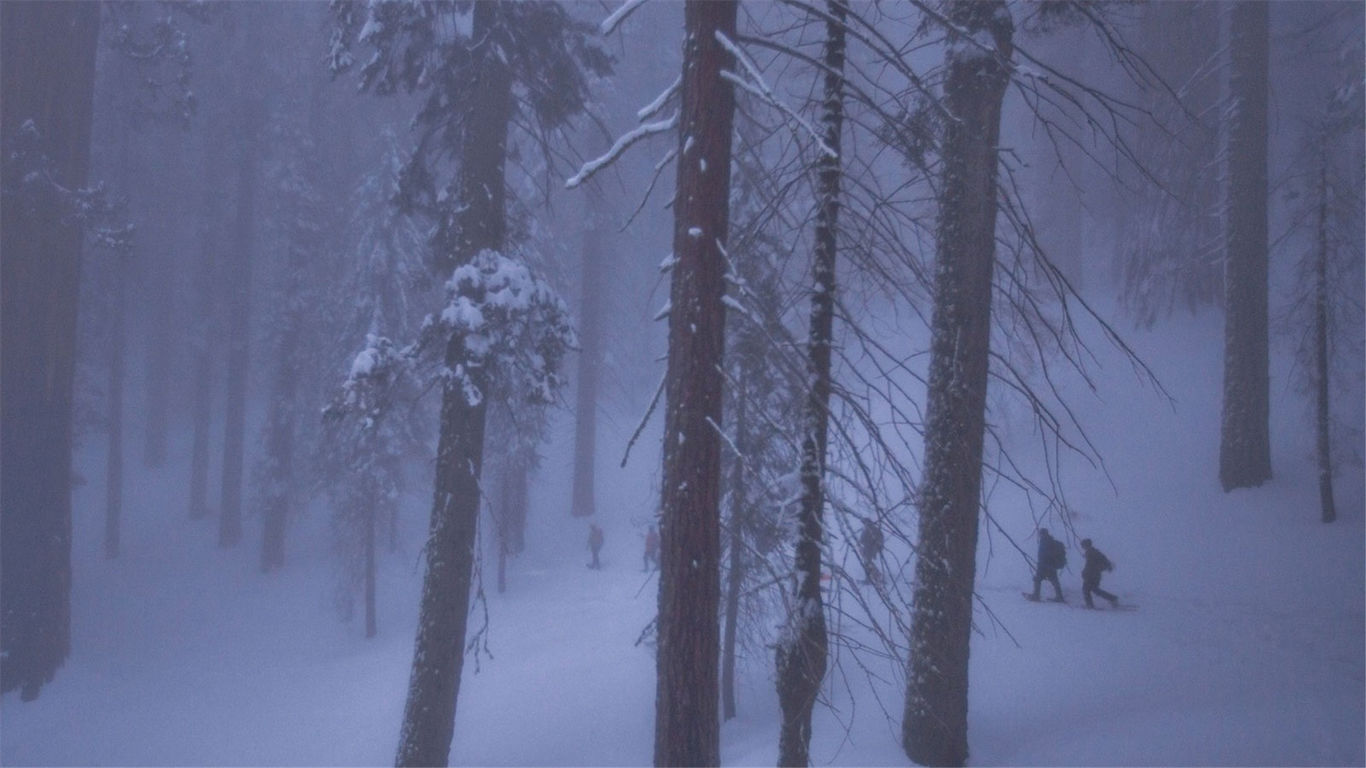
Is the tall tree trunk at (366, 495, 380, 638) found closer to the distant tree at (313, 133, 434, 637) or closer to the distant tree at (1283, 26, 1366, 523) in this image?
the distant tree at (313, 133, 434, 637)

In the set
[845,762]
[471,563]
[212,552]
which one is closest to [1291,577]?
[845,762]

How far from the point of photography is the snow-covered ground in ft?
29.0

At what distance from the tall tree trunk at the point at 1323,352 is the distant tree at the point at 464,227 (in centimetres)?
1219

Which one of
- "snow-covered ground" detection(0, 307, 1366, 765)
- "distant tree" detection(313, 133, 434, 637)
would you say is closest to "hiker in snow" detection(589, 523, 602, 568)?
"snow-covered ground" detection(0, 307, 1366, 765)

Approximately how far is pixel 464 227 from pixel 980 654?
888 centimetres

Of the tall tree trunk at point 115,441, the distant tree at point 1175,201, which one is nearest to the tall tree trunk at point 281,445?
the tall tree trunk at point 115,441

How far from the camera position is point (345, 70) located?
368 inches

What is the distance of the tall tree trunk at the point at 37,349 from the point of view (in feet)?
48.0

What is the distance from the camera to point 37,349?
14.9 meters

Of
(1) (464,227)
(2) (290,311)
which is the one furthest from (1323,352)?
(2) (290,311)

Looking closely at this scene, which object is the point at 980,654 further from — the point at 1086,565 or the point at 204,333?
the point at 204,333

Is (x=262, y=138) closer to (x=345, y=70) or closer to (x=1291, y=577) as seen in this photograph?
(x=345, y=70)

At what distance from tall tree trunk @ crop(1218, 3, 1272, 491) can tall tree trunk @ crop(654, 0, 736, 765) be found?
13.3 m

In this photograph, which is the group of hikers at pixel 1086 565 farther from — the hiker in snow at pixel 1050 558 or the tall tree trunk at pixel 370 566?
the tall tree trunk at pixel 370 566
